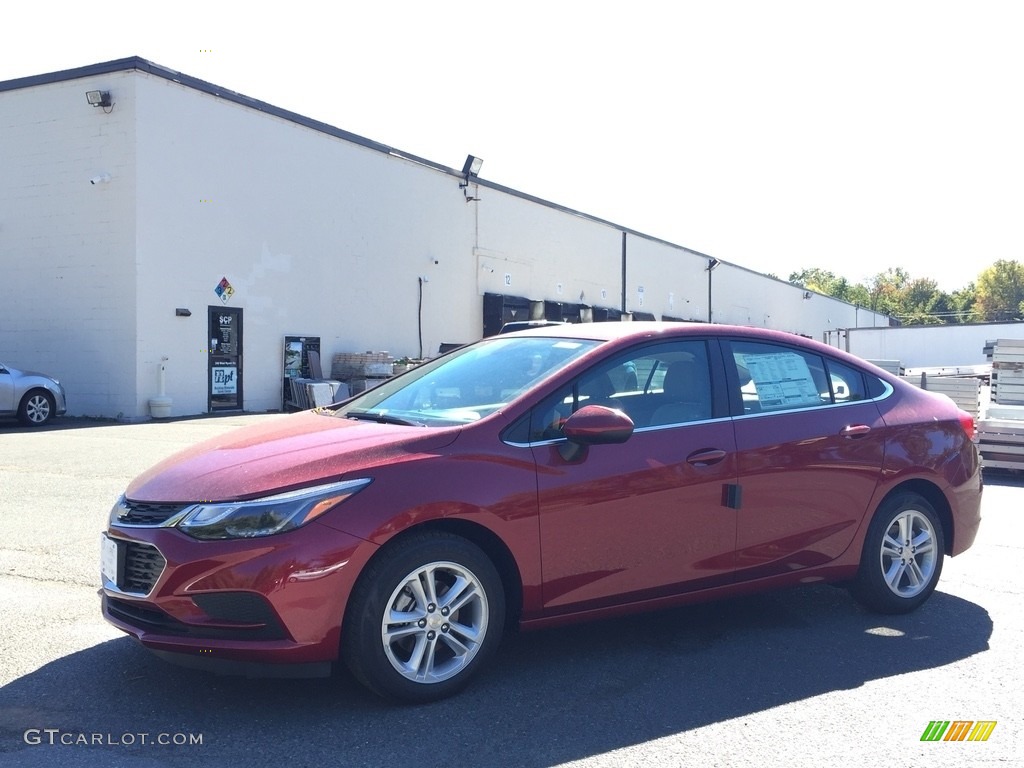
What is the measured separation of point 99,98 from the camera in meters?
18.5

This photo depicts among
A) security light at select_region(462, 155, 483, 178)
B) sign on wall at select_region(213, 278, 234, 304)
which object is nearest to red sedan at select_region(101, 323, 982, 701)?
sign on wall at select_region(213, 278, 234, 304)

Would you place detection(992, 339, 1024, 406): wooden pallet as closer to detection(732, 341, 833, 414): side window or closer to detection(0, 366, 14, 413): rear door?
detection(732, 341, 833, 414): side window

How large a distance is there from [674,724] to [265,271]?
19441 mm

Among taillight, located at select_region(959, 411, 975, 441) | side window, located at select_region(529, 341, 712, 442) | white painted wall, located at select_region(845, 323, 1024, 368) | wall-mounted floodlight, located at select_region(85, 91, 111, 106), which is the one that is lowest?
taillight, located at select_region(959, 411, 975, 441)

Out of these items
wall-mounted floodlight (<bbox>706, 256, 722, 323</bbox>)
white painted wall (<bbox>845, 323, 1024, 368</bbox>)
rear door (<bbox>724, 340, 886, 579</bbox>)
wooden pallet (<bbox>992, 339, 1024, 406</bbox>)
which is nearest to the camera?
rear door (<bbox>724, 340, 886, 579</bbox>)

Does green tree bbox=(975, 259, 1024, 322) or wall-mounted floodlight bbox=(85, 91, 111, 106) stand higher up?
green tree bbox=(975, 259, 1024, 322)

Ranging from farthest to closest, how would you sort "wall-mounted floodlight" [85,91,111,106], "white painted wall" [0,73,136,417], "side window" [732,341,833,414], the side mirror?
"white painted wall" [0,73,136,417]
"wall-mounted floodlight" [85,91,111,106]
"side window" [732,341,833,414]
the side mirror

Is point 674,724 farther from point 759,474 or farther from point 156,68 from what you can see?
point 156,68

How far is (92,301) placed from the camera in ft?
62.5

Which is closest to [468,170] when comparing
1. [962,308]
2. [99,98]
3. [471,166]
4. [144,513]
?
[471,166]

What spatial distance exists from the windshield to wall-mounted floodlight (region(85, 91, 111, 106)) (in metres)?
16.1

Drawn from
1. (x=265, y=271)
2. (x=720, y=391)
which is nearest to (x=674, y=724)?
(x=720, y=391)

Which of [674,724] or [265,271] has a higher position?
[265,271]
